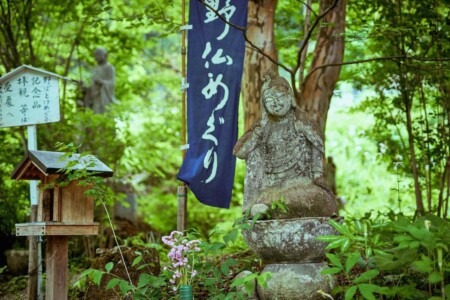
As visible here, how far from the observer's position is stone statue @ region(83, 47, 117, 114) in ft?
36.1

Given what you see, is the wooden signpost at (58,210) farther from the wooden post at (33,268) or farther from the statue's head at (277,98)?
the statue's head at (277,98)

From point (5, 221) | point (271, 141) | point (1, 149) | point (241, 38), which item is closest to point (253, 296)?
point (271, 141)

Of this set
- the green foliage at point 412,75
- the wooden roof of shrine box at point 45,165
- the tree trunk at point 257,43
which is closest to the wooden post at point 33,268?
the wooden roof of shrine box at point 45,165

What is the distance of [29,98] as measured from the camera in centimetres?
580

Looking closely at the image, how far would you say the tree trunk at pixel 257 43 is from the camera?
7.02 meters

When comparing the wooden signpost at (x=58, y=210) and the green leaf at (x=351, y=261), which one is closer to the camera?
the green leaf at (x=351, y=261)

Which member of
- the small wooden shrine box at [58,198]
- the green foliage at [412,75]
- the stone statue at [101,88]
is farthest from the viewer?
the stone statue at [101,88]

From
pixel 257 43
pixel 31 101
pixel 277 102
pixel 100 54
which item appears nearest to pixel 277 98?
pixel 277 102

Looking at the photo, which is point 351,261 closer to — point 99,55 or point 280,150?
point 280,150

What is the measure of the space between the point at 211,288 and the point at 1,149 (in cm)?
410

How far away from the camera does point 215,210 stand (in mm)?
12680

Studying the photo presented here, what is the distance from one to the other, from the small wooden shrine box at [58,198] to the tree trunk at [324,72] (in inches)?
A: 116

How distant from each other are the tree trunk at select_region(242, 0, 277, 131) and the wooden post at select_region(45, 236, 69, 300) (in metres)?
2.93

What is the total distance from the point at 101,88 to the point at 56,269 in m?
6.58
